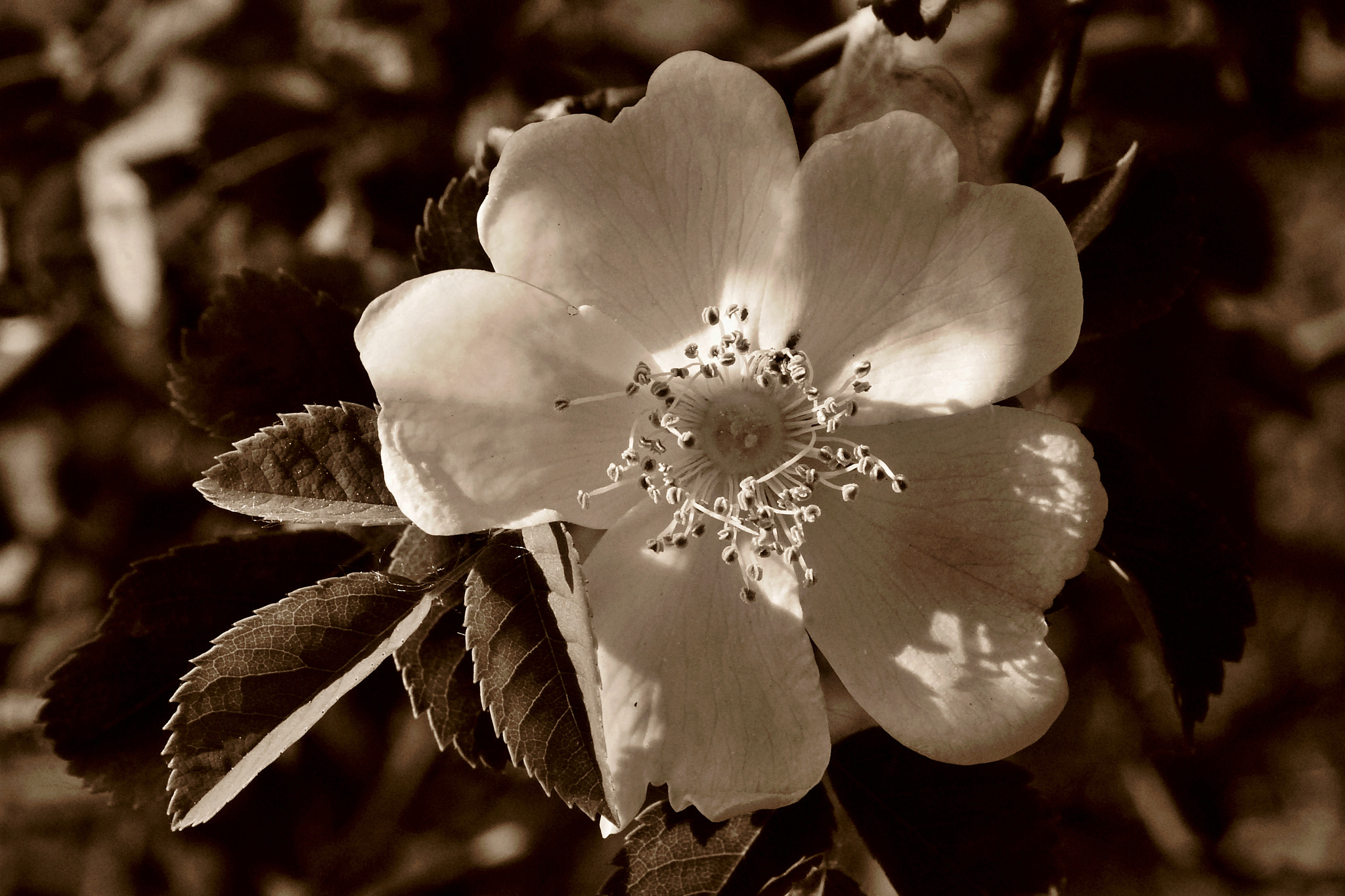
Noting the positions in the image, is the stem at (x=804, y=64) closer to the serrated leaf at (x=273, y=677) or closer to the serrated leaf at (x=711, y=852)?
the serrated leaf at (x=273, y=677)

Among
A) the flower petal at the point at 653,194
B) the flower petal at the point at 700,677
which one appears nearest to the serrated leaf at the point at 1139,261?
the flower petal at the point at 653,194

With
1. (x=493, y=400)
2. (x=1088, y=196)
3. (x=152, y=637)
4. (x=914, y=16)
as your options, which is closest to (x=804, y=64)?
(x=914, y=16)

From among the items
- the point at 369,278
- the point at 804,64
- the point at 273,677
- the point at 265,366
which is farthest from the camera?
the point at 369,278

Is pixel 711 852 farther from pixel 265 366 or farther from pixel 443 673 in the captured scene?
pixel 265 366

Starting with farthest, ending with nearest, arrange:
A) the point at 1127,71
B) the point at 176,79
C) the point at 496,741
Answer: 1. the point at 176,79
2. the point at 1127,71
3. the point at 496,741

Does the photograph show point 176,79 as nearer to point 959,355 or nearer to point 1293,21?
point 959,355

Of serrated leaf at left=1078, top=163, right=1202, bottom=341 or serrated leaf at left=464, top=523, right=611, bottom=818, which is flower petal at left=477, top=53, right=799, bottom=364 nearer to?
serrated leaf at left=464, top=523, right=611, bottom=818

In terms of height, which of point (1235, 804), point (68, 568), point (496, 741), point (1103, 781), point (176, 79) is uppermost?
point (176, 79)

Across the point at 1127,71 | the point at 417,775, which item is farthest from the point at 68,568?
the point at 1127,71
